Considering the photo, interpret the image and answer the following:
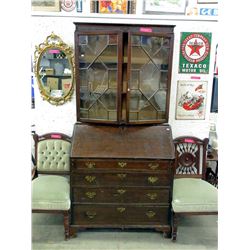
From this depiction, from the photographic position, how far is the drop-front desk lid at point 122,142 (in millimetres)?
2340

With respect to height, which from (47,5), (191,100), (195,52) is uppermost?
(47,5)

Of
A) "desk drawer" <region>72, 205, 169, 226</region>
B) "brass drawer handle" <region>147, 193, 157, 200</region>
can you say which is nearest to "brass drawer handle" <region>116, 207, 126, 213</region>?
"desk drawer" <region>72, 205, 169, 226</region>

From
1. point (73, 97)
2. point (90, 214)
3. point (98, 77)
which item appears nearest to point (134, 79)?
point (98, 77)

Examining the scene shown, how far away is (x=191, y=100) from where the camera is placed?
111 inches

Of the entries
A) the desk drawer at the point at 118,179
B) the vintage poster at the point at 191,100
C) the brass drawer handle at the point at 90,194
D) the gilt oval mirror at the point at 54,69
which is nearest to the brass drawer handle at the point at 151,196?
the desk drawer at the point at 118,179

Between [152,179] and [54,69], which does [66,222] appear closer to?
[152,179]

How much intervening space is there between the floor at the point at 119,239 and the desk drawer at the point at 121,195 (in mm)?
398

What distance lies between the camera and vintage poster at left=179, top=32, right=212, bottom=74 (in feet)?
8.71

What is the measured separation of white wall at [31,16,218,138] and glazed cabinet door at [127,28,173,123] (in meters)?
0.30

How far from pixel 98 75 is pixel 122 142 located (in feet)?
2.23

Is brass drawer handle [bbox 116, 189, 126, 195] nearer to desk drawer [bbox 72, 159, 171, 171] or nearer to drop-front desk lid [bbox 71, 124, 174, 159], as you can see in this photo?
desk drawer [bbox 72, 159, 171, 171]

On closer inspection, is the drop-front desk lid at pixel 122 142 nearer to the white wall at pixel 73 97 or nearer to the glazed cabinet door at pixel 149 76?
the glazed cabinet door at pixel 149 76
